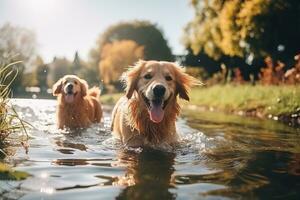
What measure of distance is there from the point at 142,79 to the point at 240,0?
2052 centimetres

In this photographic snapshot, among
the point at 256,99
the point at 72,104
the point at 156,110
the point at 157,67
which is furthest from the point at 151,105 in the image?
the point at 256,99

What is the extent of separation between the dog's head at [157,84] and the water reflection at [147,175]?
70cm

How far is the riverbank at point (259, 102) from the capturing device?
12.5 metres

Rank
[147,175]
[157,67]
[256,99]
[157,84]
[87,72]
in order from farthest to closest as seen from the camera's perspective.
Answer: [87,72] < [256,99] < [157,67] < [157,84] < [147,175]

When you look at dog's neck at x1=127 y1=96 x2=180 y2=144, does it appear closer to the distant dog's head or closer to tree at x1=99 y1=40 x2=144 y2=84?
the distant dog's head

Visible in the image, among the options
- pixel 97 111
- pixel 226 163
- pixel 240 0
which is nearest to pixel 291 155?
pixel 226 163

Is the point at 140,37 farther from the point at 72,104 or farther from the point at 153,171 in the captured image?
the point at 153,171

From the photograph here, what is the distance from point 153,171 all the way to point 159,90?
1.72 meters

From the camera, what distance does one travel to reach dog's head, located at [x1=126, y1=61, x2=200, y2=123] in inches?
239

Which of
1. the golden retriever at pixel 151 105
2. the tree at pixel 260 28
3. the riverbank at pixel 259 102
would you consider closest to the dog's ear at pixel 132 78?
the golden retriever at pixel 151 105

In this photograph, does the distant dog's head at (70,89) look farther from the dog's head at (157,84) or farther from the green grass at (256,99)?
the dog's head at (157,84)

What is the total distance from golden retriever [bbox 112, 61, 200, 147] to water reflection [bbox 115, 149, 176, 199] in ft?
1.97

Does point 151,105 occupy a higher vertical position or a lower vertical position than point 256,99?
higher

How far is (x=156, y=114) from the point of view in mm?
6227
